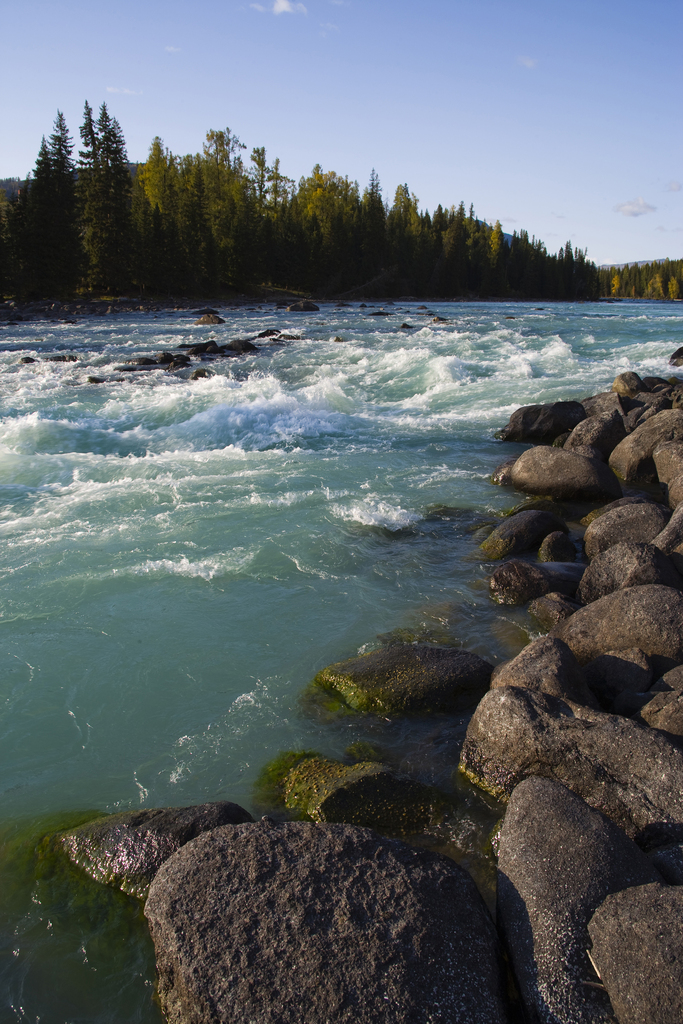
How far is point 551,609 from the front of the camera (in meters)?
5.30

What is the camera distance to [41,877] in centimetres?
307

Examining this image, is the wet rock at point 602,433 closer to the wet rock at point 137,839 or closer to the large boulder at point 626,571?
the large boulder at point 626,571

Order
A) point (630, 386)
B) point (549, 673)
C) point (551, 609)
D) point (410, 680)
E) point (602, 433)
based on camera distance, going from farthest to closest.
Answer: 1. point (630, 386)
2. point (602, 433)
3. point (551, 609)
4. point (410, 680)
5. point (549, 673)

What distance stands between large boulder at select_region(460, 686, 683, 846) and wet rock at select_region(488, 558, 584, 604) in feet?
6.70

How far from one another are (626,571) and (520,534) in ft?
5.11

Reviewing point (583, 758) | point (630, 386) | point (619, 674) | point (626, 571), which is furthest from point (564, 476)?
point (630, 386)

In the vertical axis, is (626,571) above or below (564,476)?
below

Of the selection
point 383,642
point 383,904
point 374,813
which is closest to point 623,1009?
point 383,904

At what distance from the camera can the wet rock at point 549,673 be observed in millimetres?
3854

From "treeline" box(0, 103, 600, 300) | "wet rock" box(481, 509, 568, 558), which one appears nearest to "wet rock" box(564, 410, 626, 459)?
"wet rock" box(481, 509, 568, 558)

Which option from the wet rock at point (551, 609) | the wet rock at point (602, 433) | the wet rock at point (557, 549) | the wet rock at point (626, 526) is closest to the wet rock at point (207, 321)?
the wet rock at point (602, 433)

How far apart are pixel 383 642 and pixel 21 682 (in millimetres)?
2773

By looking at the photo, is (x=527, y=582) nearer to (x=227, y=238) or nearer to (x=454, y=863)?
(x=454, y=863)

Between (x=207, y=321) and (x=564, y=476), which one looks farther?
(x=207, y=321)
